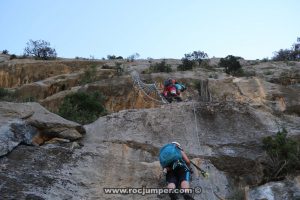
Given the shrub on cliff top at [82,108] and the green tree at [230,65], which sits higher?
the green tree at [230,65]

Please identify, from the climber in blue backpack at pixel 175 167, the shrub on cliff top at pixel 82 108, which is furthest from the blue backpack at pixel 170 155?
the shrub on cliff top at pixel 82 108

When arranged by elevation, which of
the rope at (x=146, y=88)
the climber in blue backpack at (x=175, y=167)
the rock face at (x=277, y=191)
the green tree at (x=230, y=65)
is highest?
the green tree at (x=230, y=65)

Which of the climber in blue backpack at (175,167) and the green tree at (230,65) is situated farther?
the green tree at (230,65)

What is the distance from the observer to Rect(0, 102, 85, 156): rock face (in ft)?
38.4

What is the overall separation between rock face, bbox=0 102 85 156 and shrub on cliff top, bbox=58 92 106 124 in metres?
1.96

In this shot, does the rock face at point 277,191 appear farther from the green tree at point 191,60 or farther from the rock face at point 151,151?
the green tree at point 191,60

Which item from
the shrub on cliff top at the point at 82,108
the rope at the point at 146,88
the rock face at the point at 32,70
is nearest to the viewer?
the shrub on cliff top at the point at 82,108

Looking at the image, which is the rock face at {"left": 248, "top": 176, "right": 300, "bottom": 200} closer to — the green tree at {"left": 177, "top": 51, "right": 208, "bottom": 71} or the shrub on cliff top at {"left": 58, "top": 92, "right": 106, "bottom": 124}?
the shrub on cliff top at {"left": 58, "top": 92, "right": 106, "bottom": 124}

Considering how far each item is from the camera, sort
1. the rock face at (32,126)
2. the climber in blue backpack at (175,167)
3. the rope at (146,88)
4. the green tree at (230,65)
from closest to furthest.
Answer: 1. the climber in blue backpack at (175,167)
2. the rock face at (32,126)
3. the rope at (146,88)
4. the green tree at (230,65)

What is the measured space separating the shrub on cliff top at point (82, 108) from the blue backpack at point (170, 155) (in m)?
4.99

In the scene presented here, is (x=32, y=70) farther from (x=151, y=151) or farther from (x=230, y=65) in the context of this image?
(x=151, y=151)

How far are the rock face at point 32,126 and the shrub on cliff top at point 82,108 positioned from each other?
196 cm

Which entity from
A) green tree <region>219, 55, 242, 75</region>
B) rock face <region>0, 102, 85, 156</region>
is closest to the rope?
rock face <region>0, 102, 85, 156</region>

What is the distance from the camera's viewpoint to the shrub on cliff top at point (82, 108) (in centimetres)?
1523
